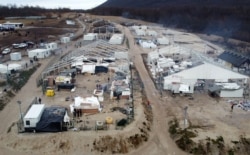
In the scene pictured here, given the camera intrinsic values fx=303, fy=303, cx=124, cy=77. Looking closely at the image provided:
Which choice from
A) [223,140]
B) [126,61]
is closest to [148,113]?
[223,140]

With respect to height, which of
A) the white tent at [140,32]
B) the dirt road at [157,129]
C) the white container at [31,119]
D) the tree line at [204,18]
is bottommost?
the dirt road at [157,129]

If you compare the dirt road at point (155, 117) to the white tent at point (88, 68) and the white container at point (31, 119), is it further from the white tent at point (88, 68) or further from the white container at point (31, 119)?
Result: the white tent at point (88, 68)

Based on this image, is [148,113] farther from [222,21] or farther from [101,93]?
[222,21]

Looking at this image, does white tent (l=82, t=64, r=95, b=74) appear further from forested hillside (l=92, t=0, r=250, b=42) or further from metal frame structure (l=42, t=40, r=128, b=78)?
forested hillside (l=92, t=0, r=250, b=42)

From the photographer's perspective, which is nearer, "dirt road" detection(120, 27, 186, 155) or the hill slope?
"dirt road" detection(120, 27, 186, 155)

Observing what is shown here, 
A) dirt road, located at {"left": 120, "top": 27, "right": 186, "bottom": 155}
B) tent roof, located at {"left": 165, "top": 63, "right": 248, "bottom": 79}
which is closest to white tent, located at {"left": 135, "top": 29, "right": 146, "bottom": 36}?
dirt road, located at {"left": 120, "top": 27, "right": 186, "bottom": 155}

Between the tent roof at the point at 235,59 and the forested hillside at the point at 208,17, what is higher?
the forested hillside at the point at 208,17

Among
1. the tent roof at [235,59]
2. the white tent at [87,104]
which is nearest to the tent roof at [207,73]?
the tent roof at [235,59]

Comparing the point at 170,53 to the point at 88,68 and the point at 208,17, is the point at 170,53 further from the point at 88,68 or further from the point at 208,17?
the point at 208,17
